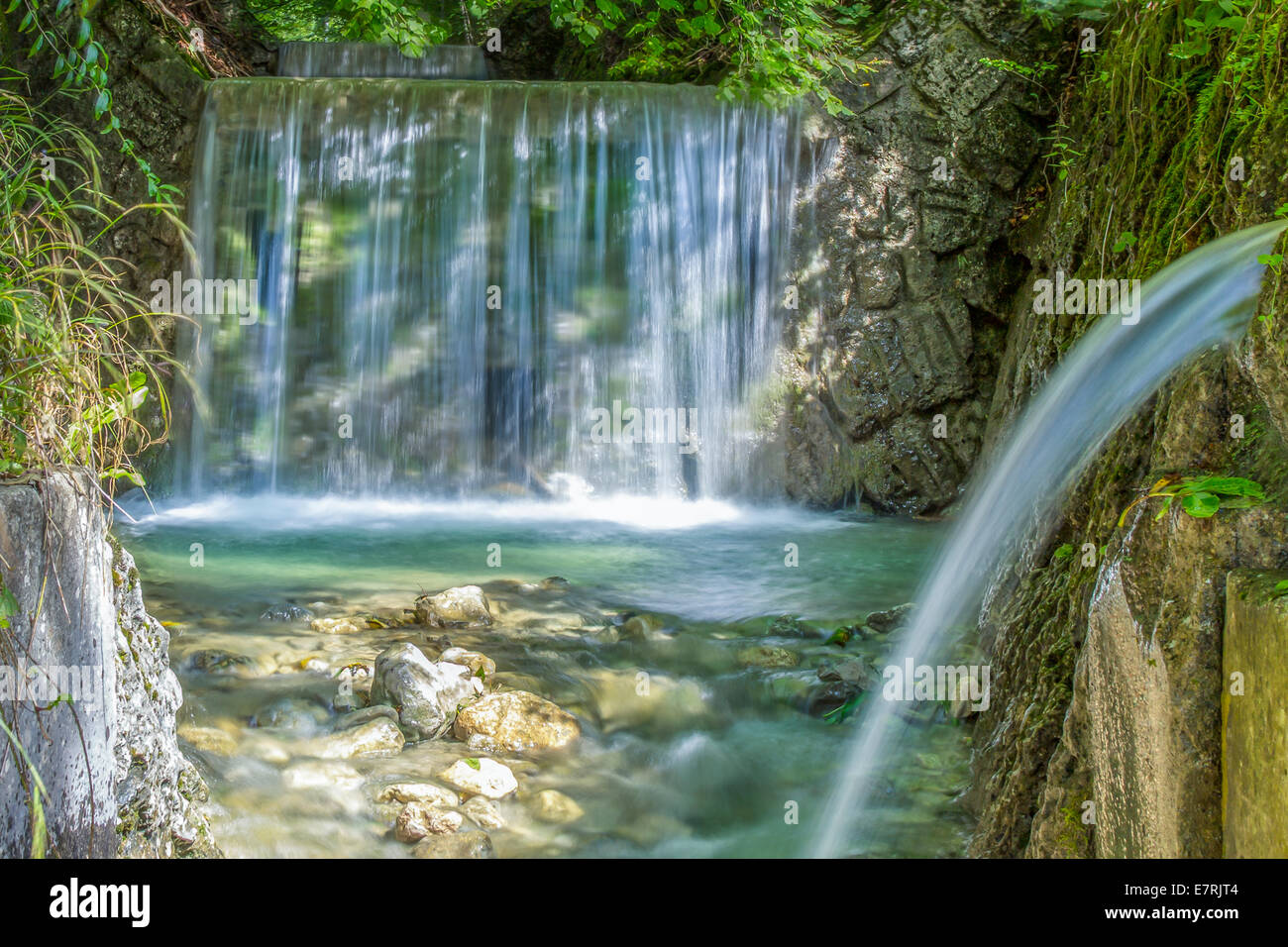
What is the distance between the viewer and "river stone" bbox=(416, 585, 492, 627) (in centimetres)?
502

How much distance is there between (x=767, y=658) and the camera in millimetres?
4676

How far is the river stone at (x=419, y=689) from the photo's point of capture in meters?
3.81

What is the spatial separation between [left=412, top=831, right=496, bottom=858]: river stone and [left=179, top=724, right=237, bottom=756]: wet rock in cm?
95

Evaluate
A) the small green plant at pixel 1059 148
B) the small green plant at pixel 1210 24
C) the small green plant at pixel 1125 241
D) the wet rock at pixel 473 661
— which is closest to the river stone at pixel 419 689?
the wet rock at pixel 473 661

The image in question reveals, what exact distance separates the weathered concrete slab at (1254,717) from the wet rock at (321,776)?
262 centimetres

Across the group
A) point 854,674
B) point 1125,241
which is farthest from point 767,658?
point 1125,241

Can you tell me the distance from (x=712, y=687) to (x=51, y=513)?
2.96 metres

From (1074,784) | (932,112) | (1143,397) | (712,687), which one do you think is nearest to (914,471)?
(932,112)

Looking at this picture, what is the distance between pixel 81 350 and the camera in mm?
2334

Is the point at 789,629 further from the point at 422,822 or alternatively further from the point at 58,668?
the point at 58,668

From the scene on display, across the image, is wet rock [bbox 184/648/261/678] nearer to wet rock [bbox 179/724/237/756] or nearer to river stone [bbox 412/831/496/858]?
wet rock [bbox 179/724/237/756]

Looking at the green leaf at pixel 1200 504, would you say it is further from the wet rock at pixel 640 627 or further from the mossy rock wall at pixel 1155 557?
the wet rock at pixel 640 627

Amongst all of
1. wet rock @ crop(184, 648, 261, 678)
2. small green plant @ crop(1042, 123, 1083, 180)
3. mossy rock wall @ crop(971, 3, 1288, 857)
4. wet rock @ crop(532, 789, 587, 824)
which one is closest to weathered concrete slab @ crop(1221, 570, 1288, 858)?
mossy rock wall @ crop(971, 3, 1288, 857)
